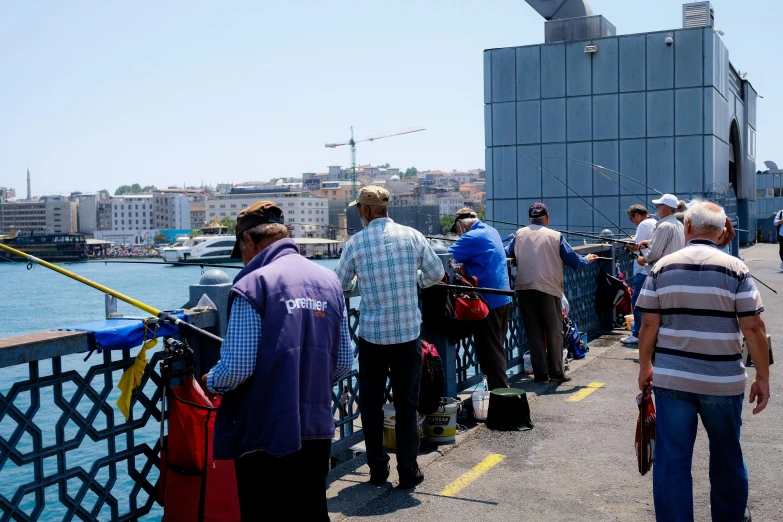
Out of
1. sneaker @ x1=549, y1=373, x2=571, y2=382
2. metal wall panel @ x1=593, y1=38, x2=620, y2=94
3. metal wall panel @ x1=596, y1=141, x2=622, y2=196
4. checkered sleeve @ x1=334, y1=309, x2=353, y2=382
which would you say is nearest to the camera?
checkered sleeve @ x1=334, y1=309, x2=353, y2=382

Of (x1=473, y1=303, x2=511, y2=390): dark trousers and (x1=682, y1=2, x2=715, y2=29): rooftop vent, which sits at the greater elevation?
(x1=682, y1=2, x2=715, y2=29): rooftop vent

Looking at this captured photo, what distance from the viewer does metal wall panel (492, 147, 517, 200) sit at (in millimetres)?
34000

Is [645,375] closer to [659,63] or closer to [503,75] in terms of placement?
[659,63]

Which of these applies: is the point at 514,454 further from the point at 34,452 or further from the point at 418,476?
the point at 34,452

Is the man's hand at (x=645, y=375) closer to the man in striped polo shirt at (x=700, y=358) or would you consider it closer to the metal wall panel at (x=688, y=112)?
the man in striped polo shirt at (x=700, y=358)

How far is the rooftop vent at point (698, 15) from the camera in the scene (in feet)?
103

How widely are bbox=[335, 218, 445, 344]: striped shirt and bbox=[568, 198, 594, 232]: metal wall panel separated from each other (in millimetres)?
27797

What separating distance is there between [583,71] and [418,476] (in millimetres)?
29692

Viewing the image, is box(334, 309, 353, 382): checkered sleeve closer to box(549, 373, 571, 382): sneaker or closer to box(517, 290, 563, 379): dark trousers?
box(517, 290, 563, 379): dark trousers

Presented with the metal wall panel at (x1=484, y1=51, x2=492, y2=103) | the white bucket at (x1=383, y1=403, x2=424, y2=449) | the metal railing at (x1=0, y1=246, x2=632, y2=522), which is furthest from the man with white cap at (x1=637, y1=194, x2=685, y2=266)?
the metal wall panel at (x1=484, y1=51, x2=492, y2=103)

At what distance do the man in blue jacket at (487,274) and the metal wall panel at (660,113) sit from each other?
87.6ft

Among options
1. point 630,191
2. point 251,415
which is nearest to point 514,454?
point 251,415

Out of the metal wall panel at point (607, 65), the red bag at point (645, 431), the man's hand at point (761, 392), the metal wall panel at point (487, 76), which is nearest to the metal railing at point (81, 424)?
the red bag at point (645, 431)

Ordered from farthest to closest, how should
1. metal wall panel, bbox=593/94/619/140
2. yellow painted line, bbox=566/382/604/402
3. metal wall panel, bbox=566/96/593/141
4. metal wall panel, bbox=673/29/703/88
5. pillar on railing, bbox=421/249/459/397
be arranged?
metal wall panel, bbox=566/96/593/141 < metal wall panel, bbox=593/94/619/140 < metal wall panel, bbox=673/29/703/88 < yellow painted line, bbox=566/382/604/402 < pillar on railing, bbox=421/249/459/397
